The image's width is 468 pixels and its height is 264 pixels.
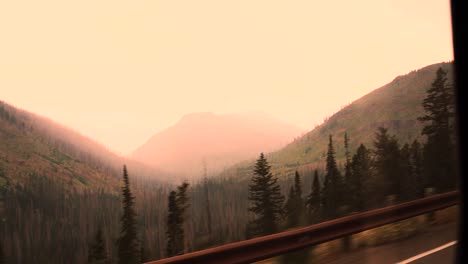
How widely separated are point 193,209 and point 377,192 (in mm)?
6445

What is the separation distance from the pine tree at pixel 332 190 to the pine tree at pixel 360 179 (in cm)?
39

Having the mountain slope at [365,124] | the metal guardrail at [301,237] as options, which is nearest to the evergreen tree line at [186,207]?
the mountain slope at [365,124]

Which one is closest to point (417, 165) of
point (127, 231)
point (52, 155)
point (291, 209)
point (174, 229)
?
point (291, 209)

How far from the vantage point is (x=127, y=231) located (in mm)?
9148

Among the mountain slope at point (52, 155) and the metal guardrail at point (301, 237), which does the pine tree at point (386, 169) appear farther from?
the mountain slope at point (52, 155)

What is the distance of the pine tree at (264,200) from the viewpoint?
29.8 ft

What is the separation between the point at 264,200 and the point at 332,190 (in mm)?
2267

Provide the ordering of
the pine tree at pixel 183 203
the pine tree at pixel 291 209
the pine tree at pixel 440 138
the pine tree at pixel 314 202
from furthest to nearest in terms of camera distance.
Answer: the pine tree at pixel 440 138 < the pine tree at pixel 314 202 < the pine tree at pixel 291 209 < the pine tree at pixel 183 203

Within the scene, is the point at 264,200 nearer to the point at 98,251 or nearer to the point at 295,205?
the point at 295,205

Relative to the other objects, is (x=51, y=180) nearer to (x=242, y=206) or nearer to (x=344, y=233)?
(x=242, y=206)

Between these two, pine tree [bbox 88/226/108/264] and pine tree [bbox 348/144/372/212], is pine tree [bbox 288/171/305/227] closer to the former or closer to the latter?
pine tree [bbox 348/144/372/212]

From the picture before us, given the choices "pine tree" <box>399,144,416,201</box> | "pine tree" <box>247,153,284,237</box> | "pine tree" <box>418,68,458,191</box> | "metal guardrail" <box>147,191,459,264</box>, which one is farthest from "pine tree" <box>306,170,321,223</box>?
"pine tree" <box>418,68,458,191</box>

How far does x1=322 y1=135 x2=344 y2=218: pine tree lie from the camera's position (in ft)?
33.7

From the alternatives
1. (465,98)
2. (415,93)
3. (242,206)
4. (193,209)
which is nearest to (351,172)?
(242,206)
